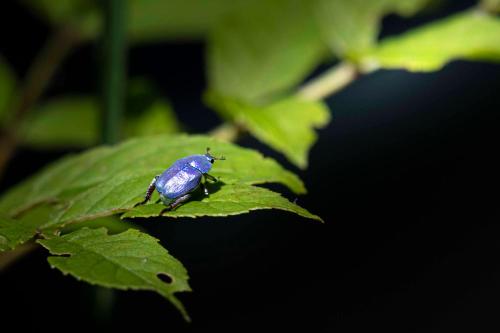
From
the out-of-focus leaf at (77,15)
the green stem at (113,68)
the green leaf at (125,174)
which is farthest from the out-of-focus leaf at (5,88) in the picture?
the green leaf at (125,174)

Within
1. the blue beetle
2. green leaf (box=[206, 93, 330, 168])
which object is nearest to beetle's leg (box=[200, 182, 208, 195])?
the blue beetle

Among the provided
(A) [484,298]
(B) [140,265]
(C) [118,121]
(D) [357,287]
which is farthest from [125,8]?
(A) [484,298]

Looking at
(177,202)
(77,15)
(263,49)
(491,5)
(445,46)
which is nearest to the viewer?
(177,202)

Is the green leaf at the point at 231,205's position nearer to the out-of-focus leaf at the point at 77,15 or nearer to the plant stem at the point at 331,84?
the plant stem at the point at 331,84

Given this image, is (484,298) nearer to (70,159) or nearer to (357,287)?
(357,287)

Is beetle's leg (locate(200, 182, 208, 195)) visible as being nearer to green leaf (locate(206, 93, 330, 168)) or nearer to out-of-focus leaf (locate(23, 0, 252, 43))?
green leaf (locate(206, 93, 330, 168))

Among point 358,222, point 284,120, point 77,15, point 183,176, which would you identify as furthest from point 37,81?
point 358,222

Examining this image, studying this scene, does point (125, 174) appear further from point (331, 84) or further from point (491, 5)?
point (491, 5)
